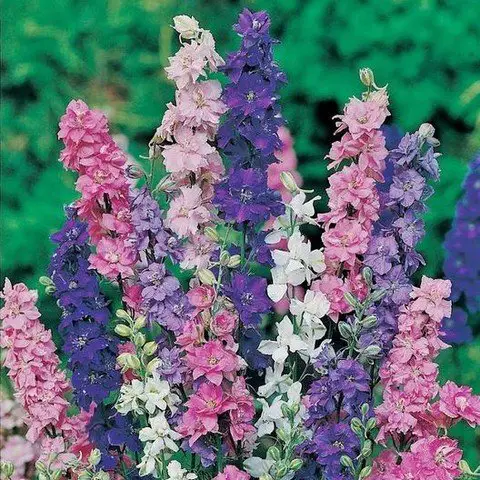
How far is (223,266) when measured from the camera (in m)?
1.89

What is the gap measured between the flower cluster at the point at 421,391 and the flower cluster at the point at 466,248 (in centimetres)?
77

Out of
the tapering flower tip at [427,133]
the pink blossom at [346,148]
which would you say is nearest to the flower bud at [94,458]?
the pink blossom at [346,148]

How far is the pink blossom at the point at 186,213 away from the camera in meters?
1.89

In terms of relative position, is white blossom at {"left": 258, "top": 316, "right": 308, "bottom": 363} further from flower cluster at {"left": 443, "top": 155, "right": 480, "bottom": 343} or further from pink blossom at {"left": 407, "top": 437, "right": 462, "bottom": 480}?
flower cluster at {"left": 443, "top": 155, "right": 480, "bottom": 343}

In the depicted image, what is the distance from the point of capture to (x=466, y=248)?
2.83 m

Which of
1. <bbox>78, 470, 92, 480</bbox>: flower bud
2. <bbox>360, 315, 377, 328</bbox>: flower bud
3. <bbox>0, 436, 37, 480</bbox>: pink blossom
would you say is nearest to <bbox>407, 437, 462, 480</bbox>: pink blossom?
<bbox>360, 315, 377, 328</bbox>: flower bud

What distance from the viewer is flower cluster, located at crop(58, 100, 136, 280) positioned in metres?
1.90

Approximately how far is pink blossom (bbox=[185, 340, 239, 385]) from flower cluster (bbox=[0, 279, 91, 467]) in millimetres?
287

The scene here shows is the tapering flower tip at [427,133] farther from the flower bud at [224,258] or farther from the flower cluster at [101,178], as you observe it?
the flower cluster at [101,178]

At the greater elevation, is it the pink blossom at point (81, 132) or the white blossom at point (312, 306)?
the pink blossom at point (81, 132)

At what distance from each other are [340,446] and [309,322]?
8.0 inches

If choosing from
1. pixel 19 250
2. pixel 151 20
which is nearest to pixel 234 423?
pixel 19 250

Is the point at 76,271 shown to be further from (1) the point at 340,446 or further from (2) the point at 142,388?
(1) the point at 340,446

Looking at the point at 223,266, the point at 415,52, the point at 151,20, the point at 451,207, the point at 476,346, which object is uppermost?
the point at 151,20
